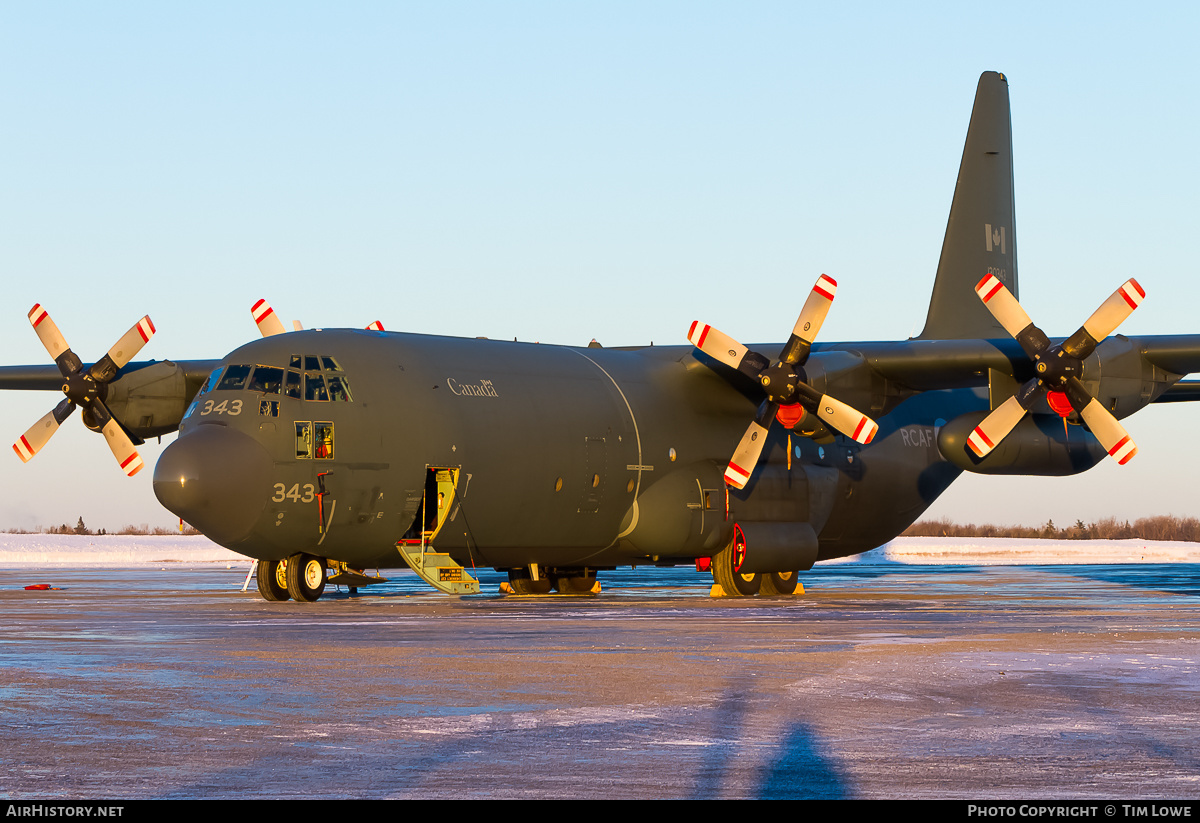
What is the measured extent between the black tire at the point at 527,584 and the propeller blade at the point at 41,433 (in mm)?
8896

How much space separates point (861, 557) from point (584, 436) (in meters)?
43.5

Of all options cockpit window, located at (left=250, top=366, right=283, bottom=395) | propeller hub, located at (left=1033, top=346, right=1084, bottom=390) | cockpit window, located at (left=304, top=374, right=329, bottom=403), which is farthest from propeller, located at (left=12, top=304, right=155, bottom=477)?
propeller hub, located at (left=1033, top=346, right=1084, bottom=390)

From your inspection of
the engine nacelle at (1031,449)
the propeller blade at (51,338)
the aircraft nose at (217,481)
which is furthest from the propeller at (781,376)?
the propeller blade at (51,338)

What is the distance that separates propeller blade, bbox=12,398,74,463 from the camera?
2578 centimetres

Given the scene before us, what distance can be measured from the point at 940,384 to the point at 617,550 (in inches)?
273

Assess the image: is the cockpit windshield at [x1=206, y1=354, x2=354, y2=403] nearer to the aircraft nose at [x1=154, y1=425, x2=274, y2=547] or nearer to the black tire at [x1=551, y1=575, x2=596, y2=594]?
the aircraft nose at [x1=154, y1=425, x2=274, y2=547]

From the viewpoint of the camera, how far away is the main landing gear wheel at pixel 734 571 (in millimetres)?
25312

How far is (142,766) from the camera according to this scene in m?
6.95

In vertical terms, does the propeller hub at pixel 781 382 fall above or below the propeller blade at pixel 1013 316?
below

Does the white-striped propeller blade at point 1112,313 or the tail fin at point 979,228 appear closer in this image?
the white-striped propeller blade at point 1112,313

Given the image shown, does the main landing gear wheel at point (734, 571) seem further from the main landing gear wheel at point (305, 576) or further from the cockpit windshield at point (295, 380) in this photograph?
the cockpit windshield at point (295, 380)

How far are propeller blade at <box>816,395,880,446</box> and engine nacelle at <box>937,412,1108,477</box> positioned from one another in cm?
258

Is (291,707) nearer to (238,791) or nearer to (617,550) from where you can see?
(238,791)
